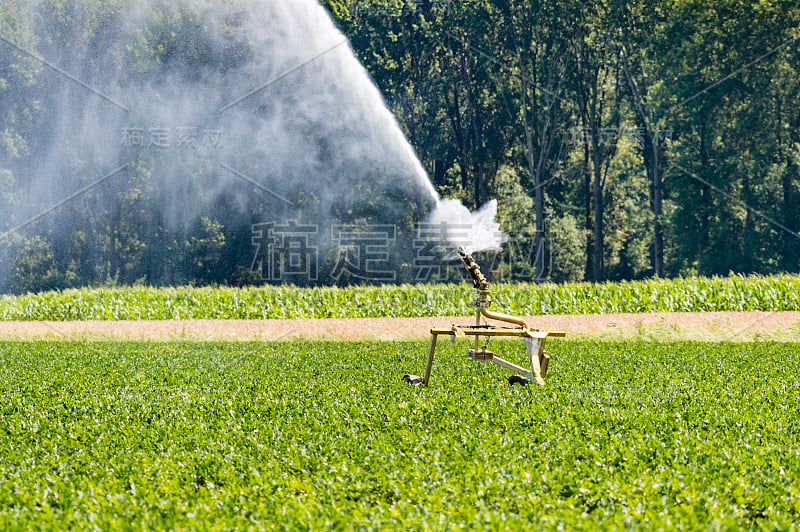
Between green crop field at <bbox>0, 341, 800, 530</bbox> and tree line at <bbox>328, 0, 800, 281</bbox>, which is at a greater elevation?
tree line at <bbox>328, 0, 800, 281</bbox>

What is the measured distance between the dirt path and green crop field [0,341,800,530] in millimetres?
5872

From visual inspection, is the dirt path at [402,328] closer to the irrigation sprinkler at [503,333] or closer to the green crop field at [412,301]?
the green crop field at [412,301]

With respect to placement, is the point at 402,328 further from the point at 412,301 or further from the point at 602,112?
the point at 602,112

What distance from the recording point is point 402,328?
19859 millimetres

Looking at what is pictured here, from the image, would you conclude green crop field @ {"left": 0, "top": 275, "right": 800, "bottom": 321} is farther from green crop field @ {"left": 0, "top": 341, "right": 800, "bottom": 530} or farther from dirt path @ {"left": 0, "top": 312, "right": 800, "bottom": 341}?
green crop field @ {"left": 0, "top": 341, "right": 800, "bottom": 530}

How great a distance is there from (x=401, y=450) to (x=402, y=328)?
12.4 metres

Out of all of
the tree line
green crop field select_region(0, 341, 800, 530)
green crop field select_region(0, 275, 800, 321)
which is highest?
the tree line

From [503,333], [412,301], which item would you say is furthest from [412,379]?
[412,301]

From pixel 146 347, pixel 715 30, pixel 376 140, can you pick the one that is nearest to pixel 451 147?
pixel 376 140

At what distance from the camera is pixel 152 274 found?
37.6 m

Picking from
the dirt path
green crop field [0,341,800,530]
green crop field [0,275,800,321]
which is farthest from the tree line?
green crop field [0,341,800,530]

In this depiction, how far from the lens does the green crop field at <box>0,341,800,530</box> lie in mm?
5875

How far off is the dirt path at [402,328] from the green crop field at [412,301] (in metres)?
1.20

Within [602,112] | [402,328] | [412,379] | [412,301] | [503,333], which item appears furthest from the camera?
[602,112]
